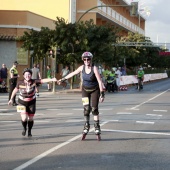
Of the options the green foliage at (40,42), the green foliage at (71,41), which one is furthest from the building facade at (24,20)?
the green foliage at (40,42)

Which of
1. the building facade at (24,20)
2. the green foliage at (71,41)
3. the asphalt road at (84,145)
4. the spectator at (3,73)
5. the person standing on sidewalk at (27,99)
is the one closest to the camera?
the asphalt road at (84,145)

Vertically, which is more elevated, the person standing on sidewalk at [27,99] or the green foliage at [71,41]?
the green foliage at [71,41]

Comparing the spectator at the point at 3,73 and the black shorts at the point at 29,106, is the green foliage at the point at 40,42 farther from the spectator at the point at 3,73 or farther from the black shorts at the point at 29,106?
the black shorts at the point at 29,106

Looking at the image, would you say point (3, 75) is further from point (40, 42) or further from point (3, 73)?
point (40, 42)

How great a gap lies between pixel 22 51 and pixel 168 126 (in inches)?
985

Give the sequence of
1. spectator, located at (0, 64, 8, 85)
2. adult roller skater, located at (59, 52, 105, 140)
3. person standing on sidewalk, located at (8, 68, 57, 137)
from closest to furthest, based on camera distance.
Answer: adult roller skater, located at (59, 52, 105, 140)
person standing on sidewalk, located at (8, 68, 57, 137)
spectator, located at (0, 64, 8, 85)

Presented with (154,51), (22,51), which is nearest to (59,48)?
(22,51)

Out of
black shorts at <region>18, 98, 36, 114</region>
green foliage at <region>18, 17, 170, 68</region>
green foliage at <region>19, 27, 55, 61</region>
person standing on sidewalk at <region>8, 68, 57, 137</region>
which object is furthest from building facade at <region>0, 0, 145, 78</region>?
black shorts at <region>18, 98, 36, 114</region>

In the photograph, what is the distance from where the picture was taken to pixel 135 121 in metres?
14.8

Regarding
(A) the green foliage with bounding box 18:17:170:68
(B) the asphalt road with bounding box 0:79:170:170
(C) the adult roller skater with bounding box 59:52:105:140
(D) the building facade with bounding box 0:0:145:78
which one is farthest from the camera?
(D) the building facade with bounding box 0:0:145:78

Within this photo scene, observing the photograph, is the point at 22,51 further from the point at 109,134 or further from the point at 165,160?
the point at 165,160

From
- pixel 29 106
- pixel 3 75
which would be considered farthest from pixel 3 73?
pixel 29 106

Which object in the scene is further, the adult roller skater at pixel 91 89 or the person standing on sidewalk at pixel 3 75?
the person standing on sidewalk at pixel 3 75

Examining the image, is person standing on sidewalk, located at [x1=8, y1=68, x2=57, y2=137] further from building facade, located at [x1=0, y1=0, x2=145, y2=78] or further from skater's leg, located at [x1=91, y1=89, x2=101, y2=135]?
building facade, located at [x1=0, y1=0, x2=145, y2=78]
